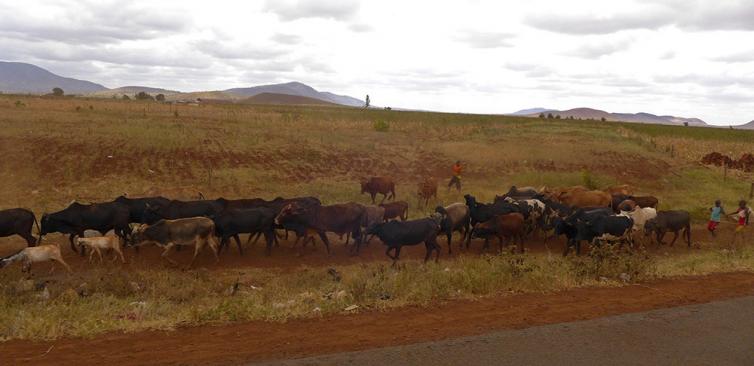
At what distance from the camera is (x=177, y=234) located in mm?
13945

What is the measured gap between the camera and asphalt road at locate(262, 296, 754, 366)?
24.2ft

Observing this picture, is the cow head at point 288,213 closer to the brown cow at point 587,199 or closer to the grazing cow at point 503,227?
the grazing cow at point 503,227

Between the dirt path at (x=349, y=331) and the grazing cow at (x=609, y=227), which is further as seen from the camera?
the grazing cow at (x=609, y=227)

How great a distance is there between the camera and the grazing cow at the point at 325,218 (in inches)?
625

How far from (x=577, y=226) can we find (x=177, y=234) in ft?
35.4

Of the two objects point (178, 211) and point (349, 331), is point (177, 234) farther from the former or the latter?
point (349, 331)

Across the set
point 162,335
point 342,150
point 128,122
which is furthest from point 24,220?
point 128,122

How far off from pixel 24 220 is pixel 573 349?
13.6 meters

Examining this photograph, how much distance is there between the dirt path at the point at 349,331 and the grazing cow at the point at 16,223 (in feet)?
26.9

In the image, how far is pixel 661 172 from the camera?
1259 inches

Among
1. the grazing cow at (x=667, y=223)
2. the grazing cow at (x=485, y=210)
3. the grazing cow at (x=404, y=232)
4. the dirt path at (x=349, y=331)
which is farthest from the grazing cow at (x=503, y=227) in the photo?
the dirt path at (x=349, y=331)

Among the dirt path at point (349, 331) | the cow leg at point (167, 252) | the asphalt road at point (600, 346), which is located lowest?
the cow leg at point (167, 252)

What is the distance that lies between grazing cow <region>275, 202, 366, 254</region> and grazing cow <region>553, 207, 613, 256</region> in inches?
230

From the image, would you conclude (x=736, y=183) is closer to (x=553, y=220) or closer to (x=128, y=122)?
(x=553, y=220)
